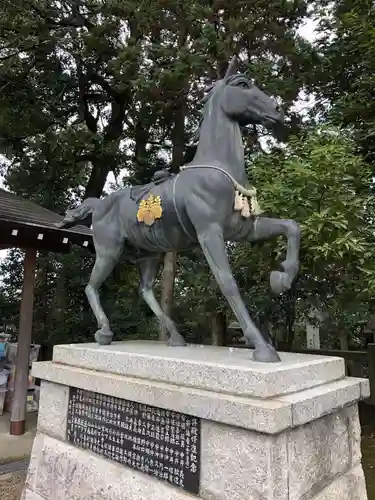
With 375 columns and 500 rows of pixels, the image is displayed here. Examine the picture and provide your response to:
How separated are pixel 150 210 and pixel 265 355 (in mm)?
1254

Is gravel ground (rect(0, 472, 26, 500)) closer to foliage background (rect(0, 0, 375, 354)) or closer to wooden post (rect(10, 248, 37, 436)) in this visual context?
wooden post (rect(10, 248, 37, 436))

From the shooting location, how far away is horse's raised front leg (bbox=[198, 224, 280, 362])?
7.58 feet

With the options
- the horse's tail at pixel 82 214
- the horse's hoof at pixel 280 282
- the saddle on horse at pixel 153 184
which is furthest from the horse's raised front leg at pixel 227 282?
the horse's tail at pixel 82 214

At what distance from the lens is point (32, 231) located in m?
5.52

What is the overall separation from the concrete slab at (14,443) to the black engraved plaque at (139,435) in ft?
8.33

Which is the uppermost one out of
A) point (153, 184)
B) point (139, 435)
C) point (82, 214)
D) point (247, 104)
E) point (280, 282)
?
point (247, 104)

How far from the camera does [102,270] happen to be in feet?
10.5

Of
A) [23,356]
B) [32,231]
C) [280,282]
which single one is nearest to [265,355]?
[280,282]

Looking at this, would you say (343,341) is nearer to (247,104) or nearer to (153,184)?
(153,184)

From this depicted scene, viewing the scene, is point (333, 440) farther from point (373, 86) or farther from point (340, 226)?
point (373, 86)

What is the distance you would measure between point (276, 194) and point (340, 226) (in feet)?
2.34

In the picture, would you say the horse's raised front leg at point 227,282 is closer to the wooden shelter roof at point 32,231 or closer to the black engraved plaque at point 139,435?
the black engraved plaque at point 139,435

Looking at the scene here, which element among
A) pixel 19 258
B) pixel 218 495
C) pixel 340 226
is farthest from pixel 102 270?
pixel 19 258

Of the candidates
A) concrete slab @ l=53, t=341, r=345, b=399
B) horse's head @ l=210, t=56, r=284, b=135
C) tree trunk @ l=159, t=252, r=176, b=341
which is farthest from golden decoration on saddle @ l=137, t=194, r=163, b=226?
tree trunk @ l=159, t=252, r=176, b=341
